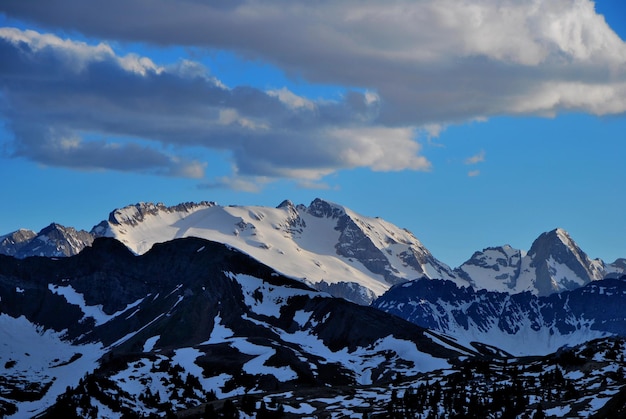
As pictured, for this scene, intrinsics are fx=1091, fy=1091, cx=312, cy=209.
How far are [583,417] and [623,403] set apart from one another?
414 inches

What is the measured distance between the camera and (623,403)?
191 metres

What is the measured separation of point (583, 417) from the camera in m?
199
